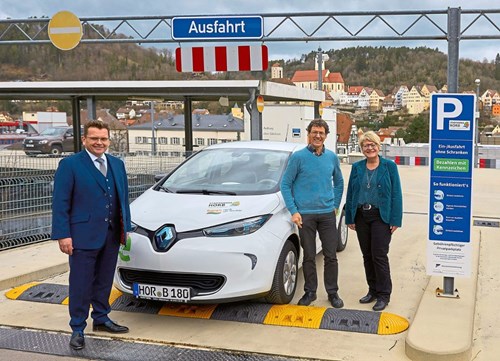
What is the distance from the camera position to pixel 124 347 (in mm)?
4344

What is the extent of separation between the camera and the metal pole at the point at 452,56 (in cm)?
525

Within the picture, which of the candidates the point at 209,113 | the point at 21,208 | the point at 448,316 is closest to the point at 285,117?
the point at 21,208

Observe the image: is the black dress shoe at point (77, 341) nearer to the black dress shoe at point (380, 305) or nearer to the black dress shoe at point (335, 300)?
the black dress shoe at point (335, 300)

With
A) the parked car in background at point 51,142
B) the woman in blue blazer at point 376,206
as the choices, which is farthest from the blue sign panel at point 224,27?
the parked car in background at point 51,142

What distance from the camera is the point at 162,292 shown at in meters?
4.59

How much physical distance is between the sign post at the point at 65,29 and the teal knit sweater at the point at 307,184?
656 cm

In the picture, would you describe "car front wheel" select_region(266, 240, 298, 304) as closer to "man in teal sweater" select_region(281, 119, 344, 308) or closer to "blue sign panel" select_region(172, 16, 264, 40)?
"man in teal sweater" select_region(281, 119, 344, 308)

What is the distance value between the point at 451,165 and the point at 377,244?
38.6 inches

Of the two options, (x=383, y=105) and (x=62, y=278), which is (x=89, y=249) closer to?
(x=62, y=278)

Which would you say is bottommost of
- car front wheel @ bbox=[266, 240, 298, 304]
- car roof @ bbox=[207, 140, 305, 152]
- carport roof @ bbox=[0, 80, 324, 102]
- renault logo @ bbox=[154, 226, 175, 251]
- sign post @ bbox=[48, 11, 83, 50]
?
car front wheel @ bbox=[266, 240, 298, 304]

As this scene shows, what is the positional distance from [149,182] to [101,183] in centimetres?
666

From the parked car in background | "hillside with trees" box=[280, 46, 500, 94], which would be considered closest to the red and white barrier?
the parked car in background

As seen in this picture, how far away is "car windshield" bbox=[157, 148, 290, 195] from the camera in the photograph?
549 centimetres

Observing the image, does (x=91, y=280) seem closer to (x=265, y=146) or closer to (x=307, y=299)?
(x=307, y=299)
